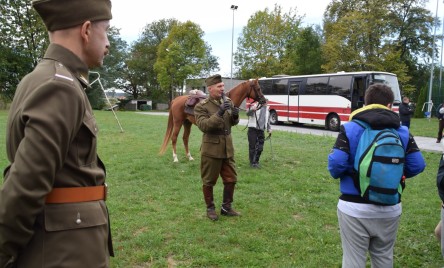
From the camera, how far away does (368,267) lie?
3812mm

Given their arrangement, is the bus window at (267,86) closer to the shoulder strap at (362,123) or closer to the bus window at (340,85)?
the bus window at (340,85)

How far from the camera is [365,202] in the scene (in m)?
2.74

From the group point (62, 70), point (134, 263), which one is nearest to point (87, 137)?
point (62, 70)

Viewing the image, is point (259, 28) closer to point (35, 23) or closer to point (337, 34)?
point (337, 34)

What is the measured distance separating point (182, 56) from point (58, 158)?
4576 cm

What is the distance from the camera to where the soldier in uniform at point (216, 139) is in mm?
4895

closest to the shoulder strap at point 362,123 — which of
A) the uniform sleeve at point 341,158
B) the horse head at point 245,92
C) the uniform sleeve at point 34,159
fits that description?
the uniform sleeve at point 341,158

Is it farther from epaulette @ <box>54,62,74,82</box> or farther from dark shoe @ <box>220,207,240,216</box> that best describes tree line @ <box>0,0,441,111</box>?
epaulette @ <box>54,62,74,82</box>

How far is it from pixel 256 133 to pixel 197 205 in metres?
3.70

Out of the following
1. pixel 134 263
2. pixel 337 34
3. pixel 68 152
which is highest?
pixel 337 34

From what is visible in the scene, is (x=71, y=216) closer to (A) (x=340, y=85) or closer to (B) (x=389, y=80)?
(A) (x=340, y=85)

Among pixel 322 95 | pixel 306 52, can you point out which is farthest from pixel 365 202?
pixel 306 52

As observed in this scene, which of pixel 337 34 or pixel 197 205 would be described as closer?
pixel 197 205

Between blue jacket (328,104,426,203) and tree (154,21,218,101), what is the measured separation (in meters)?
43.1
